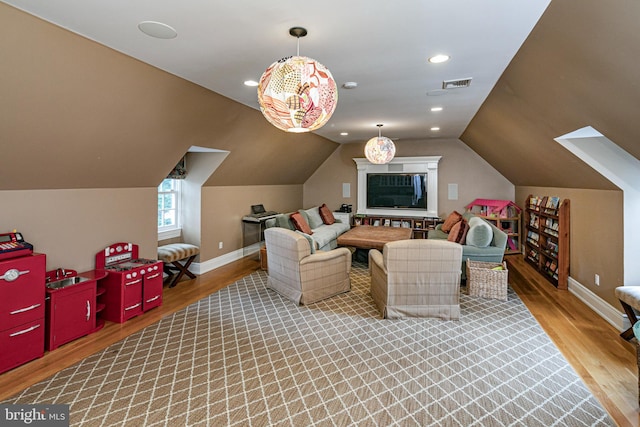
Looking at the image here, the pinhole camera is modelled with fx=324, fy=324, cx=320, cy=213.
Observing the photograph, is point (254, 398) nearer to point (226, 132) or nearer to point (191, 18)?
point (191, 18)

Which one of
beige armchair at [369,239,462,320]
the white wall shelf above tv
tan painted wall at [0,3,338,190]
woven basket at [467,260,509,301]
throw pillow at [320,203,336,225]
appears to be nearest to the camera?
tan painted wall at [0,3,338,190]

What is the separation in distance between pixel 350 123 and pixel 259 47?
3.24 metres

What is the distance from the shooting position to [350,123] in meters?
5.61

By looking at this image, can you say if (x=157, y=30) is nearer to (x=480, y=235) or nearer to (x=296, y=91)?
(x=296, y=91)

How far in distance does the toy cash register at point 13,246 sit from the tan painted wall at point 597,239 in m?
5.70

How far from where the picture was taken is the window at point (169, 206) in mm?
5332

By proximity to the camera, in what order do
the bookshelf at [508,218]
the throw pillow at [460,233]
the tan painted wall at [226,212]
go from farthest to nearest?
the bookshelf at [508,218] < the tan painted wall at [226,212] < the throw pillow at [460,233]

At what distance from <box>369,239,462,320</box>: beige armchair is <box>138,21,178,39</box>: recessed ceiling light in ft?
8.83

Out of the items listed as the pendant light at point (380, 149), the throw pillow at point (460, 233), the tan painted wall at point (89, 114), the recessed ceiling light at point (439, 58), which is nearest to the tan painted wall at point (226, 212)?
the tan painted wall at point (89, 114)

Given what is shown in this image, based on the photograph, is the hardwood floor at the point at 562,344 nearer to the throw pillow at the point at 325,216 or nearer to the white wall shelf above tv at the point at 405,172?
the throw pillow at the point at 325,216

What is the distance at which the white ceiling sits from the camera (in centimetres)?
196

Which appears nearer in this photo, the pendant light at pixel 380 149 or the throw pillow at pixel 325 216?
the pendant light at pixel 380 149

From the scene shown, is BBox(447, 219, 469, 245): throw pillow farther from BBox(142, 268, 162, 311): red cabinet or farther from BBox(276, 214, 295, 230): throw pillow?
BBox(142, 268, 162, 311): red cabinet
